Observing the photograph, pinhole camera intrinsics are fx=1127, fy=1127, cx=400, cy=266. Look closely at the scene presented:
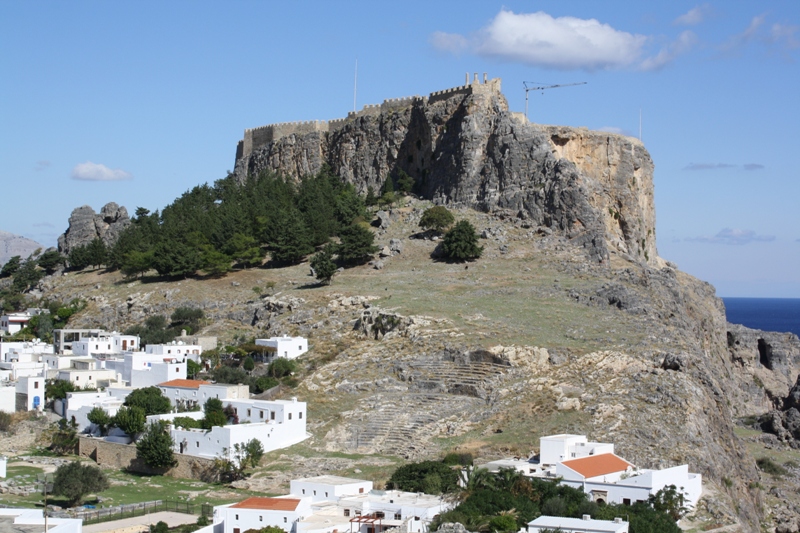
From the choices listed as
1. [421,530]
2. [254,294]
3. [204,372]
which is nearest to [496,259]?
[254,294]

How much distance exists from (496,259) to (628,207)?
12.8 m

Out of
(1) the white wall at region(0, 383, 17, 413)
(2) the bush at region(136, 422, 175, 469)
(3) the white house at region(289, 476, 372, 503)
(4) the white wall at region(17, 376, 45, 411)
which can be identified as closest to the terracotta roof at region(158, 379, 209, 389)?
(2) the bush at region(136, 422, 175, 469)

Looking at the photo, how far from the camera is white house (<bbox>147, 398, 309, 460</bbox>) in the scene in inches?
1896

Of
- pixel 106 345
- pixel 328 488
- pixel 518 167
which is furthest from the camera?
pixel 518 167

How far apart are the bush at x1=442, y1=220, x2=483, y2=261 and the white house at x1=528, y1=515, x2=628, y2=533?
1403 inches

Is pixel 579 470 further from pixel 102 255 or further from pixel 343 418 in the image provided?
pixel 102 255

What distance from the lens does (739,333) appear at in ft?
287

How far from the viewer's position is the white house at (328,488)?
40278 millimetres

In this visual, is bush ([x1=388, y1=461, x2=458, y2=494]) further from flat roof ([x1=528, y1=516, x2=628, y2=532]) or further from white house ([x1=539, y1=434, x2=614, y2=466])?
flat roof ([x1=528, y1=516, x2=628, y2=532])

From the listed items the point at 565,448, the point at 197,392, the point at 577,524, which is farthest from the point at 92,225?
the point at 577,524

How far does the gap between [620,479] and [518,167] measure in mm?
36545

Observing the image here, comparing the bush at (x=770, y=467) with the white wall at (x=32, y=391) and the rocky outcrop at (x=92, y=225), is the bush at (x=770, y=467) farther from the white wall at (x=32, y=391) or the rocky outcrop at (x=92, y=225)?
the rocky outcrop at (x=92, y=225)

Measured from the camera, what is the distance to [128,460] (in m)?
50.2

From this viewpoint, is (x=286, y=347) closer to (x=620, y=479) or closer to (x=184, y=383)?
(x=184, y=383)
